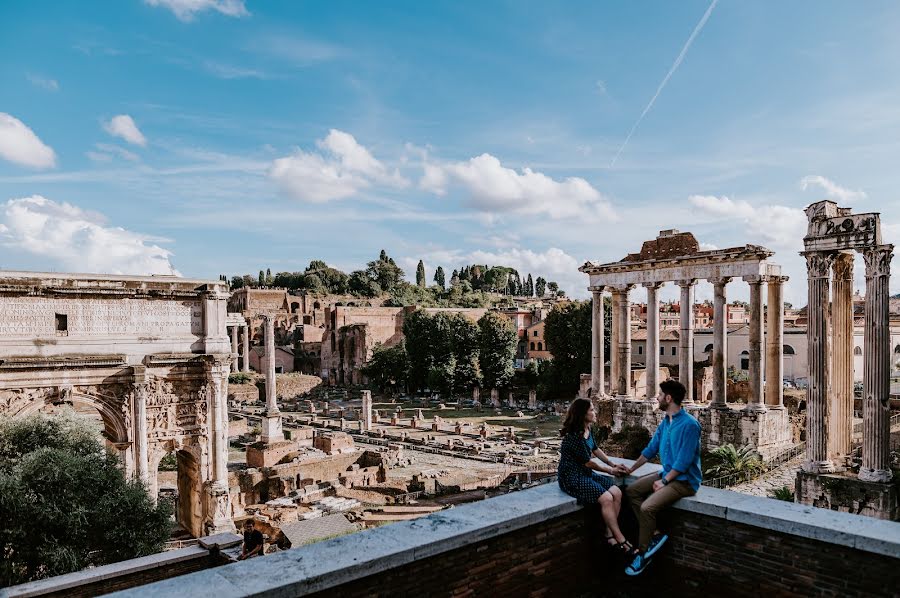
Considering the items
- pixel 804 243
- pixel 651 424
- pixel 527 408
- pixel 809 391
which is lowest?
pixel 527 408

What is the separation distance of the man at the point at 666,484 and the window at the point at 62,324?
39.2 ft

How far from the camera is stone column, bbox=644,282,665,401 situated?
1855 centimetres

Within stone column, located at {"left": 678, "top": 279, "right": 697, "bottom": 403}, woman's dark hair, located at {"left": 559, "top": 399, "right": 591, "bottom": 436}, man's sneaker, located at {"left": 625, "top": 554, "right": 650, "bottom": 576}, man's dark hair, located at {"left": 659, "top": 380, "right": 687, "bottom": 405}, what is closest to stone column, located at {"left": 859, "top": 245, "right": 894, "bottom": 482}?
stone column, located at {"left": 678, "top": 279, "right": 697, "bottom": 403}

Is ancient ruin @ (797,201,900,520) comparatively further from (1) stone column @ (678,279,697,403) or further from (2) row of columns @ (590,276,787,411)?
(1) stone column @ (678,279,697,403)

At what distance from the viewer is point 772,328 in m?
16.9

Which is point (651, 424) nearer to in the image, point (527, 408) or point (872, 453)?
point (872, 453)

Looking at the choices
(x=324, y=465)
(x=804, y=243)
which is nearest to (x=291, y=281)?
(x=324, y=465)

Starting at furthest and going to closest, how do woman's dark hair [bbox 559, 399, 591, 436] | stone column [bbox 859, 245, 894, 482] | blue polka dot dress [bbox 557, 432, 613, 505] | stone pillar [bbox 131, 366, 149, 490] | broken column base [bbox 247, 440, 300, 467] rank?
broken column base [bbox 247, 440, 300, 467]
stone pillar [bbox 131, 366, 149, 490]
stone column [bbox 859, 245, 894, 482]
woman's dark hair [bbox 559, 399, 591, 436]
blue polka dot dress [bbox 557, 432, 613, 505]

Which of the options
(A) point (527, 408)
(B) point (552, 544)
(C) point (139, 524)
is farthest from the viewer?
(A) point (527, 408)

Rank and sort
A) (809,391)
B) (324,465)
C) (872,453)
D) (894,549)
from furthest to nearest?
(324,465)
(809,391)
(872,453)
(894,549)

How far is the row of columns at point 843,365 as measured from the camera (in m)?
10.7

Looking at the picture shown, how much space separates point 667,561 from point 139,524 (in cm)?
901

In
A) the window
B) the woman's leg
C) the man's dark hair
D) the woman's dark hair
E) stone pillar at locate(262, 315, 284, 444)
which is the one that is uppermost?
the window

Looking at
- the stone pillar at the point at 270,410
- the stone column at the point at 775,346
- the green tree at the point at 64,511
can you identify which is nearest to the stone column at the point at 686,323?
the stone column at the point at 775,346
